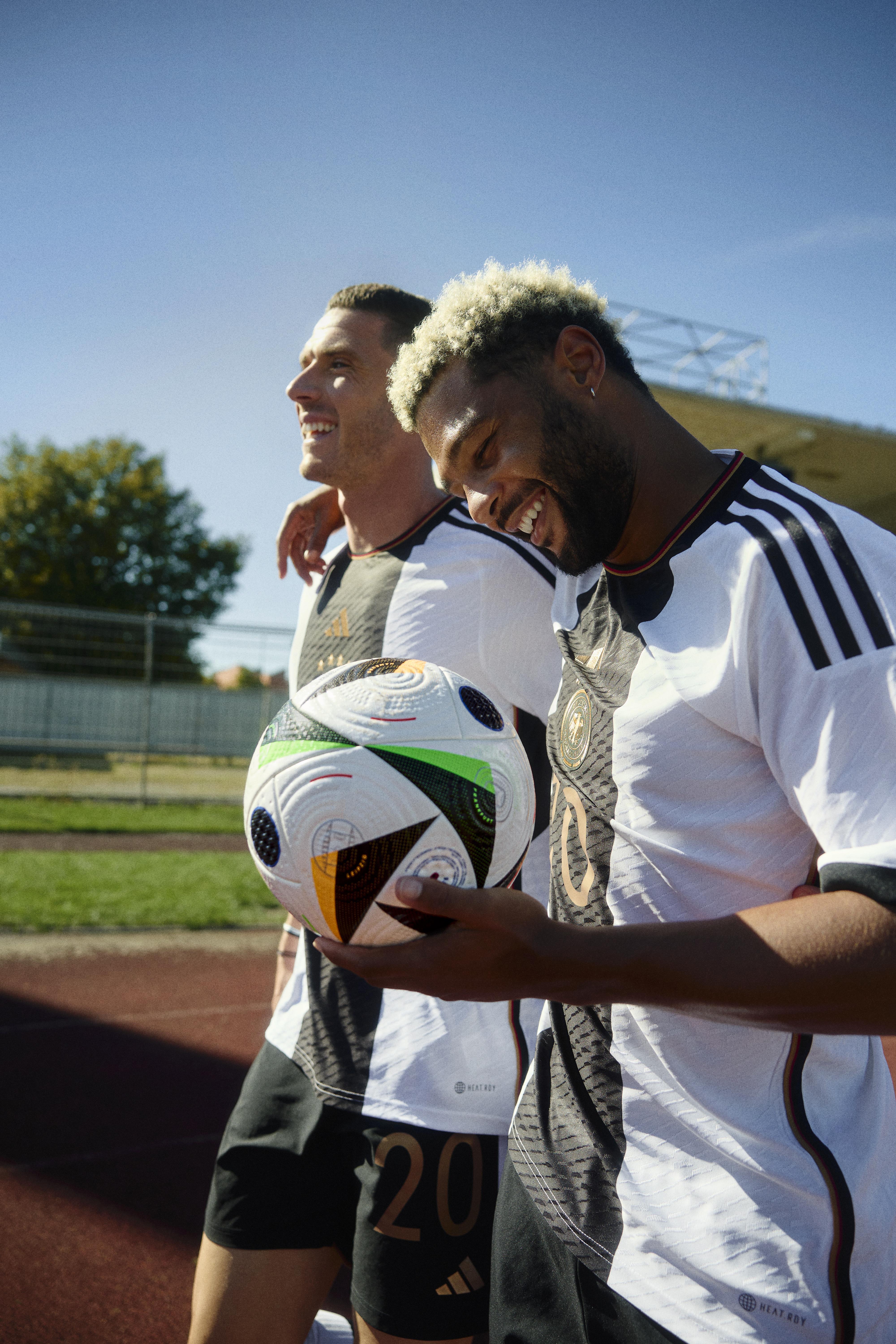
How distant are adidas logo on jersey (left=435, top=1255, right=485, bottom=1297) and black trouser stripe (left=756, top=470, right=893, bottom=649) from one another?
1.65 meters

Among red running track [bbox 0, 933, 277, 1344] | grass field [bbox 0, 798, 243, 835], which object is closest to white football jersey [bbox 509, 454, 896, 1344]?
red running track [bbox 0, 933, 277, 1344]

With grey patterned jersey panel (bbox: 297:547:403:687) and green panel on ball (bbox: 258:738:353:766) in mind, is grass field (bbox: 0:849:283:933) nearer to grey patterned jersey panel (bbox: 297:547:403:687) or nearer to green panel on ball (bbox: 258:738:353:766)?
grey patterned jersey panel (bbox: 297:547:403:687)

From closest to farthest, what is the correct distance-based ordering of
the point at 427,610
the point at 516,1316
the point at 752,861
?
the point at 752,861, the point at 516,1316, the point at 427,610

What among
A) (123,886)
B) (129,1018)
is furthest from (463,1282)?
(123,886)

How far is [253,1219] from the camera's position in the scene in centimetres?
216

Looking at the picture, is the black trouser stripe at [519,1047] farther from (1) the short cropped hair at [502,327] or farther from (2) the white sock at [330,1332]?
(1) the short cropped hair at [502,327]

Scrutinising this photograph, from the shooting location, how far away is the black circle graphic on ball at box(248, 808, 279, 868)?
1.54 metres

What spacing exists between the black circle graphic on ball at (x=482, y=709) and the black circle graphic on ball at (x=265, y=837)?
39 cm

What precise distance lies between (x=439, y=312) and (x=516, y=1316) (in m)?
1.80

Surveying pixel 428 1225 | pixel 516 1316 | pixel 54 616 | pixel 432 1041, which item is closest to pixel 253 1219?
pixel 428 1225

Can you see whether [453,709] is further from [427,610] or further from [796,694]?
[427,610]

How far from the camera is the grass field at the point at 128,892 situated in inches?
291

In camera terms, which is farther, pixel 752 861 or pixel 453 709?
pixel 453 709

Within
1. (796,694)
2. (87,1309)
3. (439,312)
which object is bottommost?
(87,1309)
